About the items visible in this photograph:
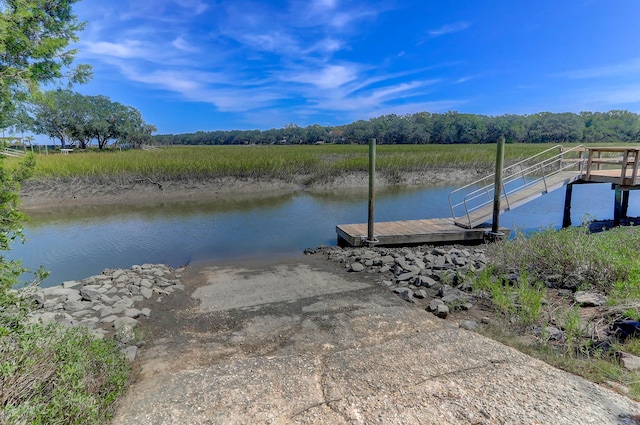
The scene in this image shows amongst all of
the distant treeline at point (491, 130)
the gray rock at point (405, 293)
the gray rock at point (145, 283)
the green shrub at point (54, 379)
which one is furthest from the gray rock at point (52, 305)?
the distant treeline at point (491, 130)

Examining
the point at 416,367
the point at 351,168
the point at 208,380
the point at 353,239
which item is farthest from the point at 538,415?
the point at 351,168

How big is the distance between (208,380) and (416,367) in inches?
76.7

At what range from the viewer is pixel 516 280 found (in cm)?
574

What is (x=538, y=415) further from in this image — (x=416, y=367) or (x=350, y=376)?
(x=350, y=376)

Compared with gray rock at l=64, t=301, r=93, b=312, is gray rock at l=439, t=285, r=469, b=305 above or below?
above

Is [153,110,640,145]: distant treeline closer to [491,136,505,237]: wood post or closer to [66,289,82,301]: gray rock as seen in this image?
[491,136,505,237]: wood post

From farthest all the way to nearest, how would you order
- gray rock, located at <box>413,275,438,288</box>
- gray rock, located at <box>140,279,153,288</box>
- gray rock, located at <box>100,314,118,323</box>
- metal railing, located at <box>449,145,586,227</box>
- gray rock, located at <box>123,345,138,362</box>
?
metal railing, located at <box>449,145,586,227</box>, gray rock, located at <box>140,279,153,288</box>, gray rock, located at <box>413,275,438,288</box>, gray rock, located at <box>100,314,118,323</box>, gray rock, located at <box>123,345,138,362</box>

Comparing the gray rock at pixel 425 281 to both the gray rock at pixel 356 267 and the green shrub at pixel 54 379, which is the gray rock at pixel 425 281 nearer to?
the gray rock at pixel 356 267

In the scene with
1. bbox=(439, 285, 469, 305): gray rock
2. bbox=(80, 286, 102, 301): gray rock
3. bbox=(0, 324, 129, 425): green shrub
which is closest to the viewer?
bbox=(0, 324, 129, 425): green shrub

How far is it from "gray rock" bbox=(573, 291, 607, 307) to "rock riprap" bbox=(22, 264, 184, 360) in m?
5.71

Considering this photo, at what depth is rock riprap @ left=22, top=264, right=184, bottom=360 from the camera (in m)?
4.63

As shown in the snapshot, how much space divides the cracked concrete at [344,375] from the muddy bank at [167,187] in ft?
47.6

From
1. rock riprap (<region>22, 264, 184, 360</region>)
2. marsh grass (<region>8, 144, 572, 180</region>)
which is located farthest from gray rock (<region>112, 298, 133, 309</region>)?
marsh grass (<region>8, 144, 572, 180</region>)

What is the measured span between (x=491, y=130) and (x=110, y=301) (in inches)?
3682
